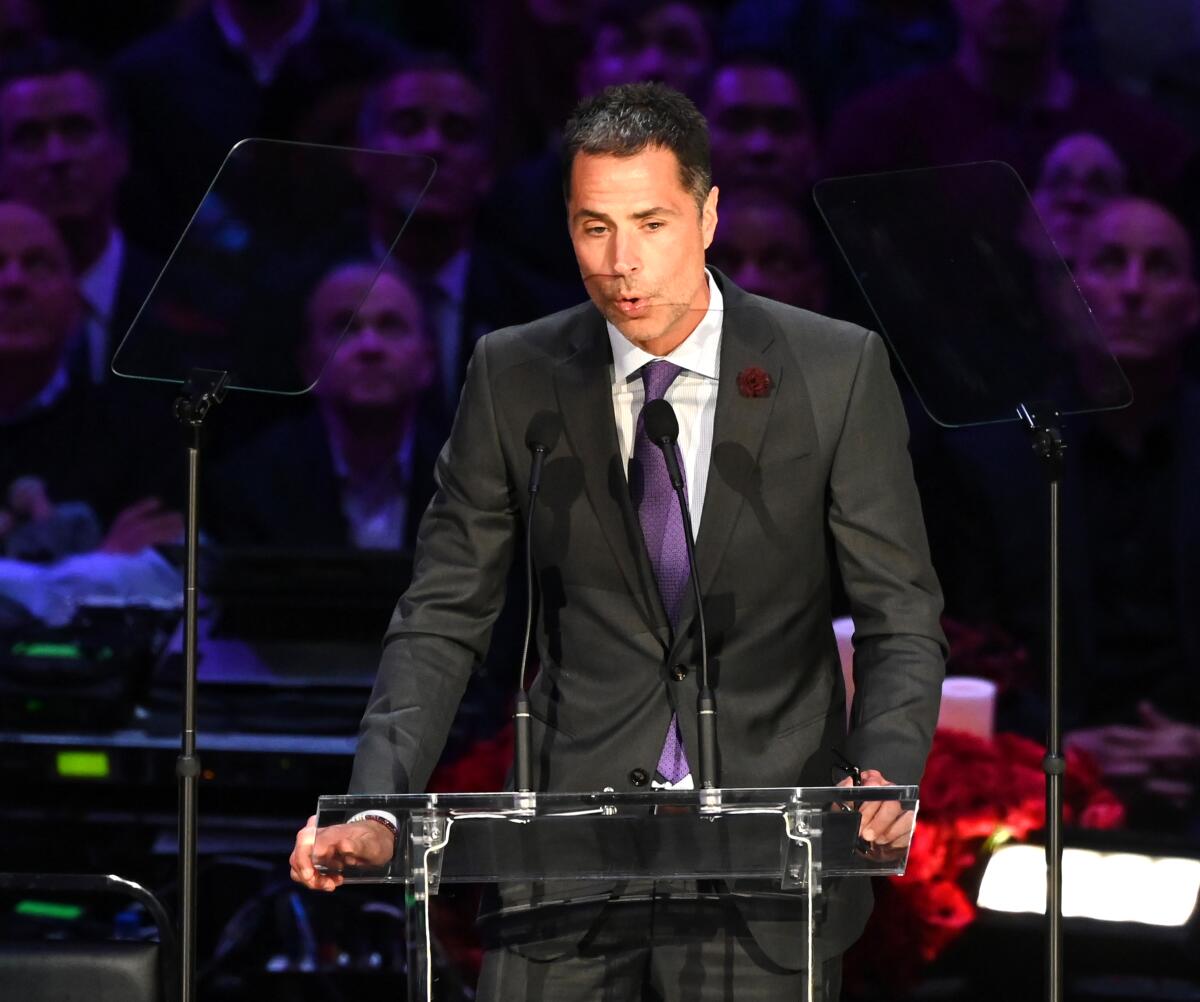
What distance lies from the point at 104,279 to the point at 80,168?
1.00 ft

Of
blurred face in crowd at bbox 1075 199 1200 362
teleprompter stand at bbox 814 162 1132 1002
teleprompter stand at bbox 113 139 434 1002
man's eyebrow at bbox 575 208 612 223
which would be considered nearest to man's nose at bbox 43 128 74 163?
teleprompter stand at bbox 113 139 434 1002

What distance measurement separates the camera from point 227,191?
9.84 feet

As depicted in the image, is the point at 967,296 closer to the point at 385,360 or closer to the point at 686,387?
the point at 686,387

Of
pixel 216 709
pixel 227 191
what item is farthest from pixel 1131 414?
pixel 227 191

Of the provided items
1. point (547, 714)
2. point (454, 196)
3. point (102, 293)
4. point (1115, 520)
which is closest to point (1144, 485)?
point (1115, 520)

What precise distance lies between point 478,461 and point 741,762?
49 cm

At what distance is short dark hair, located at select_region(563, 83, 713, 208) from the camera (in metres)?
2.15

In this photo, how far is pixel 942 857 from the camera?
339cm

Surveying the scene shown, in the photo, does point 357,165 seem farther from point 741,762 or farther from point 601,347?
point 741,762

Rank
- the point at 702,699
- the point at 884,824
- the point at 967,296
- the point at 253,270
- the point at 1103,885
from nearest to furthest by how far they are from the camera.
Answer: the point at 884,824, the point at 702,699, the point at 967,296, the point at 253,270, the point at 1103,885

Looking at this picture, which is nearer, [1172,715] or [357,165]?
[357,165]

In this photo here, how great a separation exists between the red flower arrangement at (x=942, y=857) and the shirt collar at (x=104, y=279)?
2780mm

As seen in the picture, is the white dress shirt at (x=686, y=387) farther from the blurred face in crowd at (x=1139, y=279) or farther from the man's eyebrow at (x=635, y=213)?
the blurred face in crowd at (x=1139, y=279)

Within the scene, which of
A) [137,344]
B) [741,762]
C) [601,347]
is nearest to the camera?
[741,762]
